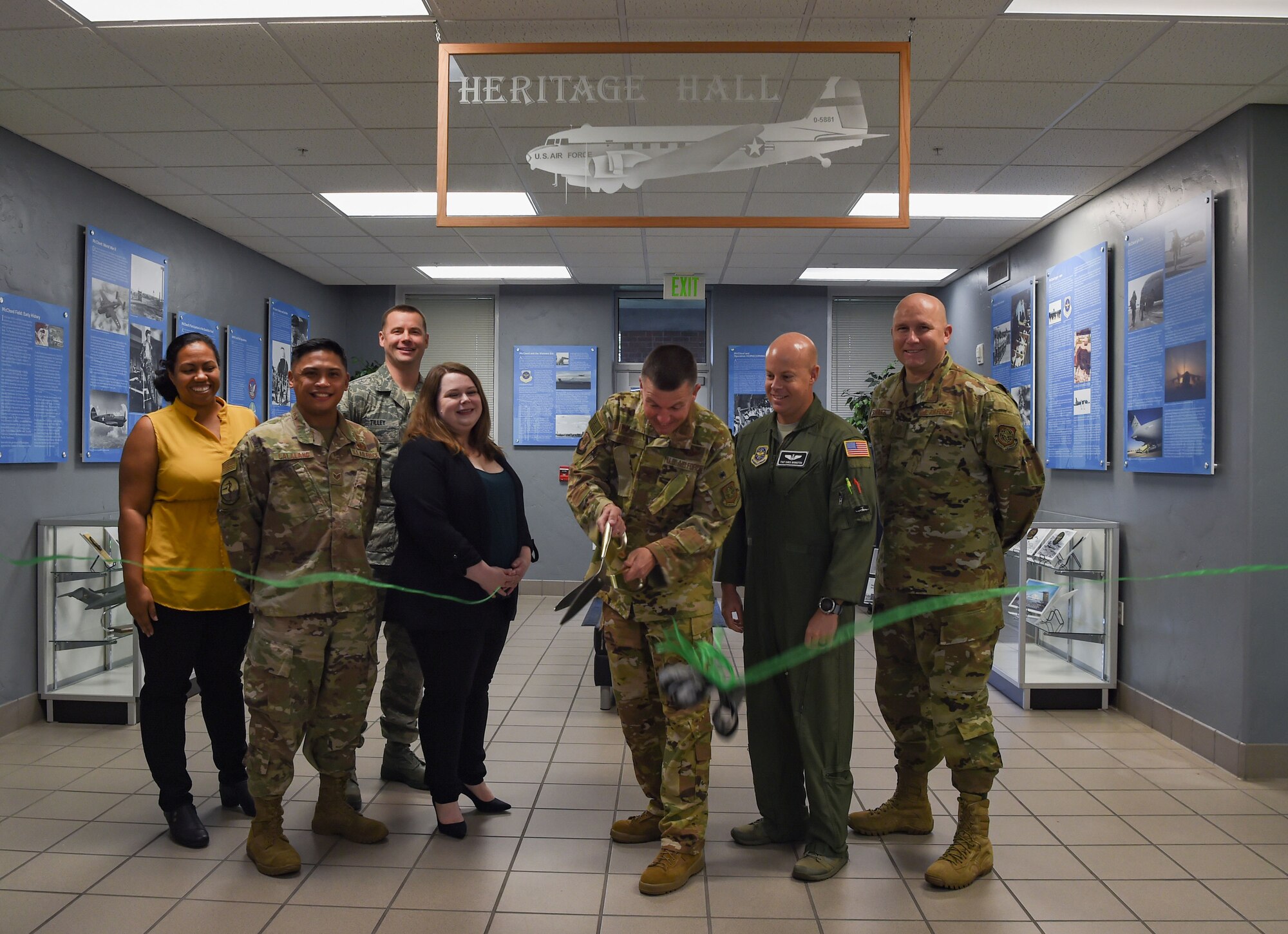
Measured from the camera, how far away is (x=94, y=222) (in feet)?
14.4

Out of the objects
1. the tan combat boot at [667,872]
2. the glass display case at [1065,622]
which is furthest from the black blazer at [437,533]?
the glass display case at [1065,622]

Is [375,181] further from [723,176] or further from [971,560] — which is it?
[971,560]

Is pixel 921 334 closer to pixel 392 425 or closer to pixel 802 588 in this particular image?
pixel 802 588

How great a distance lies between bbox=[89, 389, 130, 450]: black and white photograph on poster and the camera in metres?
4.33

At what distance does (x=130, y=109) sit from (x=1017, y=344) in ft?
17.4

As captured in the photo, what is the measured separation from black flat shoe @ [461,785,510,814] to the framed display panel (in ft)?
6.43

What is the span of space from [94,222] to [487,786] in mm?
3640

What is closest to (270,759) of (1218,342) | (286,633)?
(286,633)

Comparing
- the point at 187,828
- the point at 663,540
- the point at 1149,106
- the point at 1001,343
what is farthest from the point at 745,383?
the point at 187,828

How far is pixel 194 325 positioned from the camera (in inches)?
206

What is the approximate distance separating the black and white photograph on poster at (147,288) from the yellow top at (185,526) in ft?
8.12

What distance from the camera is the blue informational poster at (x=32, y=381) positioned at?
375cm

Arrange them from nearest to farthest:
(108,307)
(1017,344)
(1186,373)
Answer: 1. (1186,373)
2. (108,307)
3. (1017,344)

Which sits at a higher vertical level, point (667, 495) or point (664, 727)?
point (667, 495)
